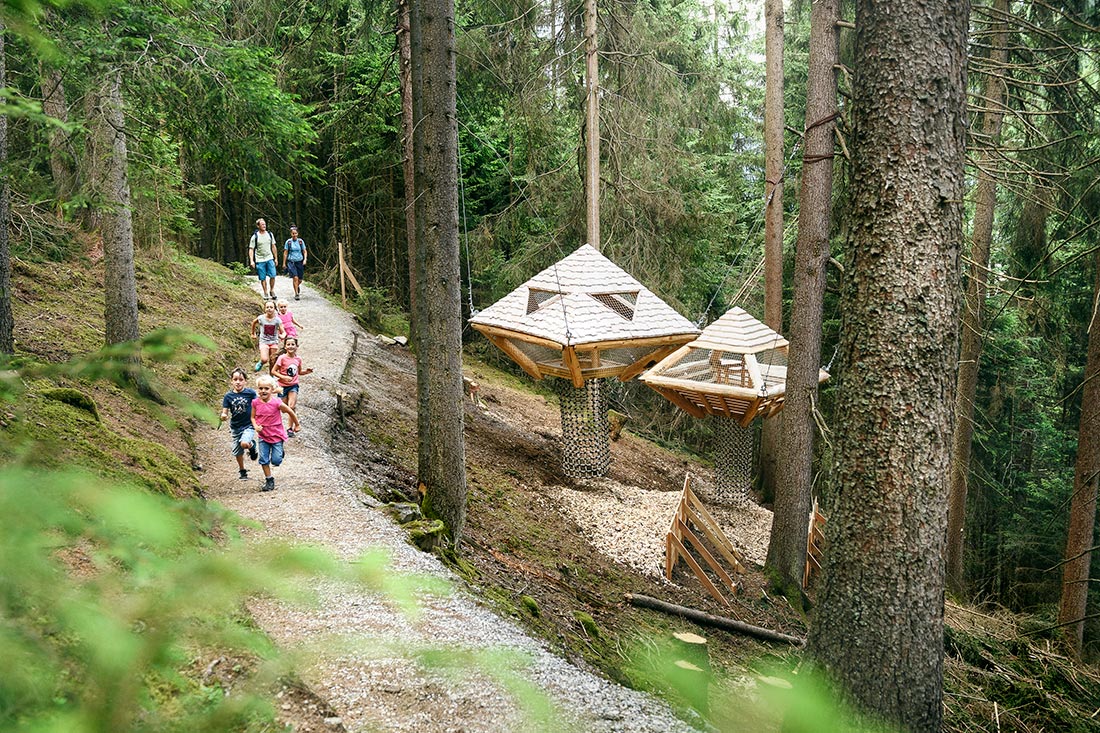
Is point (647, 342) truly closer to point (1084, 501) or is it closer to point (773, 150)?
point (773, 150)

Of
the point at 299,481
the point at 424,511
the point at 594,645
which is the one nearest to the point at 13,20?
the point at 594,645

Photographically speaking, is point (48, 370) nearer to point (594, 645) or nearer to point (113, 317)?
point (594, 645)

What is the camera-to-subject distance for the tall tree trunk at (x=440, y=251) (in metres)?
6.89

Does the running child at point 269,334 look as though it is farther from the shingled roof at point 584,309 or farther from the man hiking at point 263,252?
the man hiking at point 263,252

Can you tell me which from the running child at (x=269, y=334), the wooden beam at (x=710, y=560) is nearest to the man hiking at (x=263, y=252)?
the running child at (x=269, y=334)

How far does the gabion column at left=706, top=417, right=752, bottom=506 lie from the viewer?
Result: 13484 mm

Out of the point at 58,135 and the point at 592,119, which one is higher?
the point at 592,119

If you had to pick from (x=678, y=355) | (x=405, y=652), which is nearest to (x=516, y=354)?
(x=678, y=355)

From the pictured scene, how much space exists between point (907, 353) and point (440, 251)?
4418 mm

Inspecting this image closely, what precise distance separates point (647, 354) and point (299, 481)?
619 cm

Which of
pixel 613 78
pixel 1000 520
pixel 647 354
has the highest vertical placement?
pixel 613 78

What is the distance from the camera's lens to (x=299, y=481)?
8.03 m

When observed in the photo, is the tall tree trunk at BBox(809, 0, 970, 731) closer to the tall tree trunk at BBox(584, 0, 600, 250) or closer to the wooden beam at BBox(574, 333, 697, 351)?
the wooden beam at BBox(574, 333, 697, 351)

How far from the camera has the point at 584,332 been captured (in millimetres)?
10656
